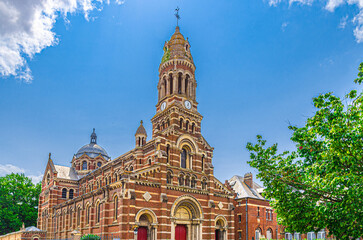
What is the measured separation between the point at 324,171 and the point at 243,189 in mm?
37024

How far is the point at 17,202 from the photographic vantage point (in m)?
66.4

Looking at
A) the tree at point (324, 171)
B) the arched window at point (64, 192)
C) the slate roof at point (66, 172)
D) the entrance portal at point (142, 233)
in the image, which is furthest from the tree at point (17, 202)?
the tree at point (324, 171)

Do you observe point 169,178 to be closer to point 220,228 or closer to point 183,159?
point 183,159

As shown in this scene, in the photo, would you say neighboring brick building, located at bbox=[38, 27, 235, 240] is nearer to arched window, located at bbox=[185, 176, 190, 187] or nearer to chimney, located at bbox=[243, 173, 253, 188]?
arched window, located at bbox=[185, 176, 190, 187]

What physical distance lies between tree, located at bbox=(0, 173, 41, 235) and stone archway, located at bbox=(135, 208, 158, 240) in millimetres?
41024

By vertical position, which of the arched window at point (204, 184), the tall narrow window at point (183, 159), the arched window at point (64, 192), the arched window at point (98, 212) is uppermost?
the tall narrow window at point (183, 159)

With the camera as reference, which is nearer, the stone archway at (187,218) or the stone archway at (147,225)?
the stone archway at (147,225)

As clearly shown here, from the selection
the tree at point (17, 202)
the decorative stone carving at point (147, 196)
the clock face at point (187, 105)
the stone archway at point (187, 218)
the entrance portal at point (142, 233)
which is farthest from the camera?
the tree at point (17, 202)

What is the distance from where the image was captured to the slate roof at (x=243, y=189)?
4962 cm

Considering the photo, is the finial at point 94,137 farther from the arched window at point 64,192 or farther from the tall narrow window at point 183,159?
the tall narrow window at point 183,159

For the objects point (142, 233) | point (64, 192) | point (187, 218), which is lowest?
point (142, 233)

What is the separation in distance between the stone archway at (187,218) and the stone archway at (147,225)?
3250 millimetres

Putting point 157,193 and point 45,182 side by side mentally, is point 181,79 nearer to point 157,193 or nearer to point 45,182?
point 157,193

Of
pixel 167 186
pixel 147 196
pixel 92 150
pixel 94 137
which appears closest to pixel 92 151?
pixel 92 150
